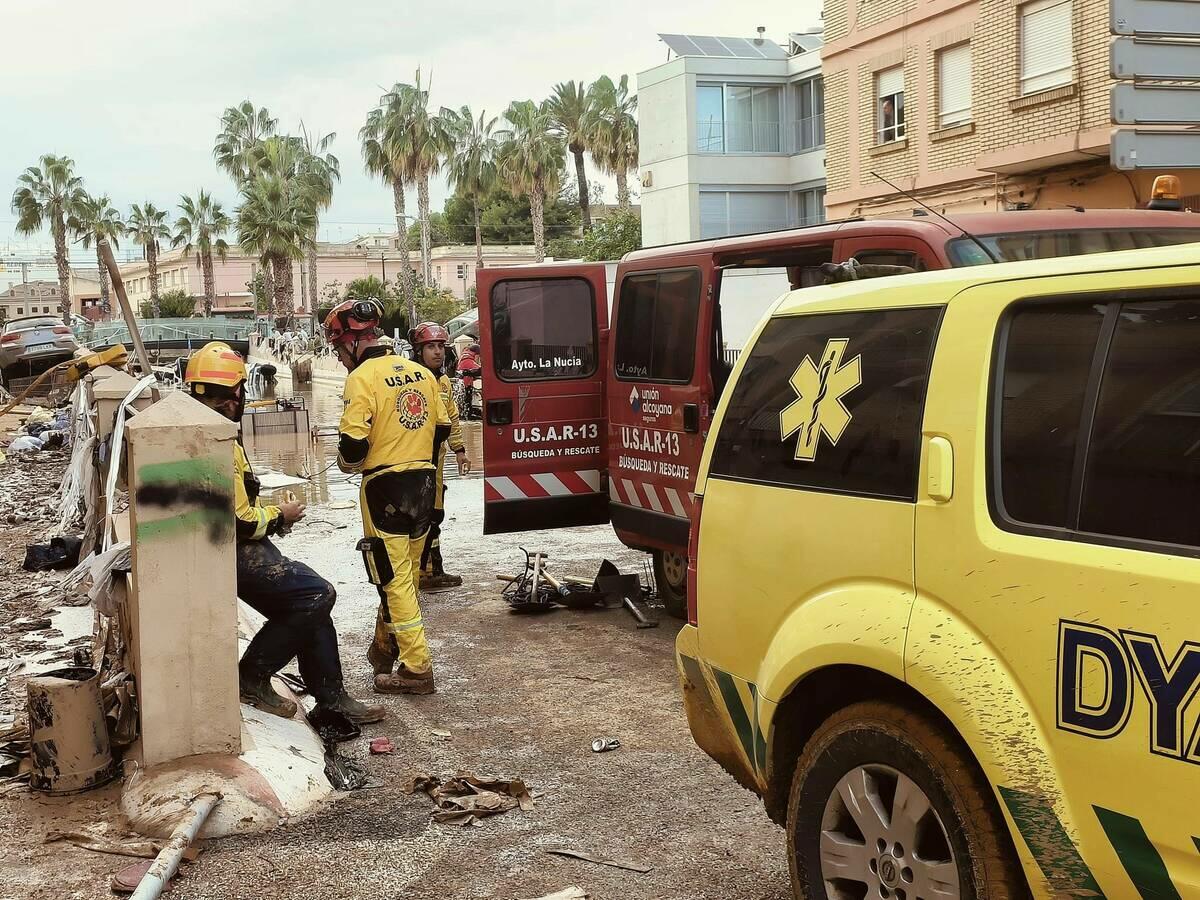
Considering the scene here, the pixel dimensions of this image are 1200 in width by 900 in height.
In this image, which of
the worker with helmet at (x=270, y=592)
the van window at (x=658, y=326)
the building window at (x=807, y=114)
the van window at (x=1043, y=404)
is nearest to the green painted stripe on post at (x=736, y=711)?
the van window at (x=1043, y=404)

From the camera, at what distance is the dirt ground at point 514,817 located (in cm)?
427

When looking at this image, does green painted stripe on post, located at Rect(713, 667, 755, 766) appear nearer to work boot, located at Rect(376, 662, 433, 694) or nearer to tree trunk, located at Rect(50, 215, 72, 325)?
work boot, located at Rect(376, 662, 433, 694)

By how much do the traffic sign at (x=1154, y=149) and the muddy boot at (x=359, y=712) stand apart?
5.11 m

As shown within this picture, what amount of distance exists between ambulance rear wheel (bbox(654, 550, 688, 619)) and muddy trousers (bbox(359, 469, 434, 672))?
194 centimetres

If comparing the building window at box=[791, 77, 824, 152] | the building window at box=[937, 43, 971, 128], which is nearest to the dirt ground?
the building window at box=[937, 43, 971, 128]

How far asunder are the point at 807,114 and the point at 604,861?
34352 millimetres

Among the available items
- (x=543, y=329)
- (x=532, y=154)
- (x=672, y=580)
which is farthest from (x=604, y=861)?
(x=532, y=154)

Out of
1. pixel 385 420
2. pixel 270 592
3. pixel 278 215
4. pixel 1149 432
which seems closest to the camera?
pixel 1149 432

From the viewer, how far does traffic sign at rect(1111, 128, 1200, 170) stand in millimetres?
7531

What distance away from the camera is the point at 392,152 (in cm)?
5962

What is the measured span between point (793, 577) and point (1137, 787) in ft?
3.61

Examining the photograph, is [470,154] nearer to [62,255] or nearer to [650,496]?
[62,255]

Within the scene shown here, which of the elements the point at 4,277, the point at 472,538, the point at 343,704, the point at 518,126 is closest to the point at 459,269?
the point at 518,126

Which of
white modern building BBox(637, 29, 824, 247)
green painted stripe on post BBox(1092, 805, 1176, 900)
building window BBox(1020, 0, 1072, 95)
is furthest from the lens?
white modern building BBox(637, 29, 824, 247)
